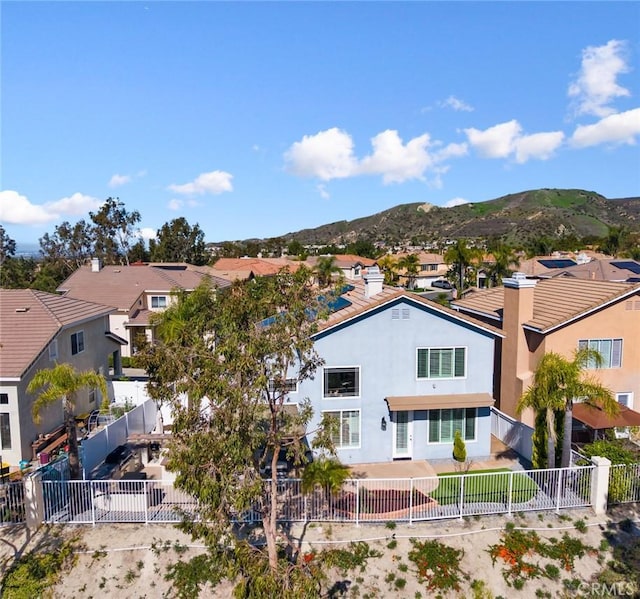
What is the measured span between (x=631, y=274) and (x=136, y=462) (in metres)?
41.4

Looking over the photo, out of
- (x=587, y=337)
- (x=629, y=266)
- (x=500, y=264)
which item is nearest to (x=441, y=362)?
(x=587, y=337)

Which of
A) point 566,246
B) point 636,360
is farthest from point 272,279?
point 566,246

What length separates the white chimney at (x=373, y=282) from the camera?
20.0m

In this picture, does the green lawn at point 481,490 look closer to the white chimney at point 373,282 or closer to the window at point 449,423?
the window at point 449,423

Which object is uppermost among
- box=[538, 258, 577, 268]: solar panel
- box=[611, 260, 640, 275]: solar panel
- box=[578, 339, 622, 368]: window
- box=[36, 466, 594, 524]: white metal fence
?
box=[538, 258, 577, 268]: solar panel

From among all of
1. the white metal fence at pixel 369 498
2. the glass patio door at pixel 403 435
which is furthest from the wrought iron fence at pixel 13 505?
the glass patio door at pixel 403 435

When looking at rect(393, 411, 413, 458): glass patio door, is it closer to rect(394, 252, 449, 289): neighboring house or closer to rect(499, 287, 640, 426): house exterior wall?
rect(499, 287, 640, 426): house exterior wall

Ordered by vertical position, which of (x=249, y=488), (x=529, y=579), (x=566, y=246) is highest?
(x=566, y=246)

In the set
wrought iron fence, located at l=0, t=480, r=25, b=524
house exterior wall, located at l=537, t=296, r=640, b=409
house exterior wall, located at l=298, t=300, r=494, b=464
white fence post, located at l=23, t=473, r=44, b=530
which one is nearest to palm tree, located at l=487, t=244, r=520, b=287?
house exterior wall, located at l=537, t=296, r=640, b=409

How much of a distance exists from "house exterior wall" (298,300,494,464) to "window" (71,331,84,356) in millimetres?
11503

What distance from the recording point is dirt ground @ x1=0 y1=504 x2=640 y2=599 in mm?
12555

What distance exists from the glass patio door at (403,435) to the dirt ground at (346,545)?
432 centimetres

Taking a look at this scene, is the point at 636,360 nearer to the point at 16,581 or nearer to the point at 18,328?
the point at 16,581

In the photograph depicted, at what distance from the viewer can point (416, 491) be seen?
1482 centimetres
